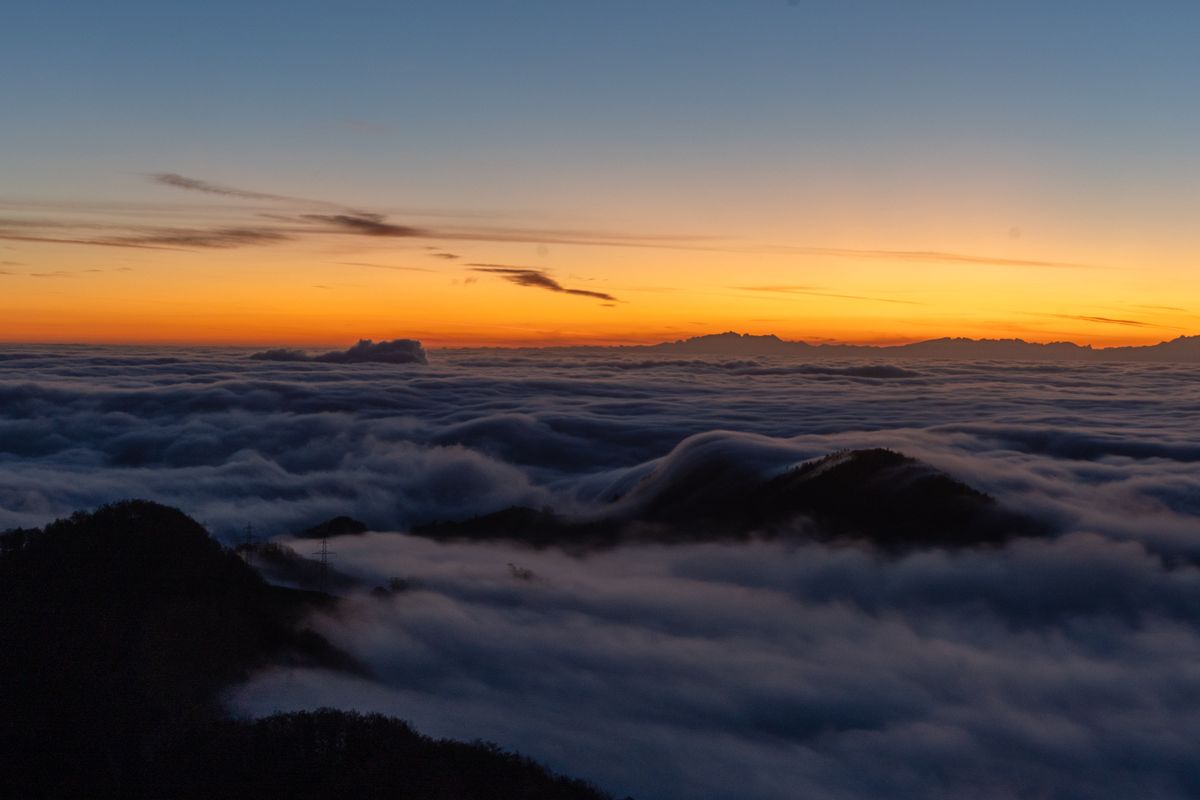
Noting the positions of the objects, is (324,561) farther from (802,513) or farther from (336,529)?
(802,513)

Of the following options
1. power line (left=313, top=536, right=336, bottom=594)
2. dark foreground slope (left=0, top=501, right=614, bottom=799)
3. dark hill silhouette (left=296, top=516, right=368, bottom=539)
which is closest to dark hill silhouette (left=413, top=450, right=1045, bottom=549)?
dark hill silhouette (left=296, top=516, right=368, bottom=539)

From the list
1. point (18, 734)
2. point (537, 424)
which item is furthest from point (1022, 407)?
point (18, 734)

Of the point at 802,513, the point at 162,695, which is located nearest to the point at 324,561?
the point at 162,695

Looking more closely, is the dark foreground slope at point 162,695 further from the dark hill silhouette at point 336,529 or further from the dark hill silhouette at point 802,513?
the dark hill silhouette at point 336,529

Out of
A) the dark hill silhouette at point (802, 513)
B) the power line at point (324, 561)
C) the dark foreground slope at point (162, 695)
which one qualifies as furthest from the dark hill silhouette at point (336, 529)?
the dark foreground slope at point (162, 695)

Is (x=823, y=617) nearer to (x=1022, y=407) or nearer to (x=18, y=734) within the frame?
(x=18, y=734)

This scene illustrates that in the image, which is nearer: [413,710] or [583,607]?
[413,710]

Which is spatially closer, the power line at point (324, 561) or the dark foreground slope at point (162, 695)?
the dark foreground slope at point (162, 695)
